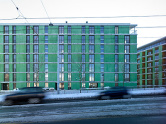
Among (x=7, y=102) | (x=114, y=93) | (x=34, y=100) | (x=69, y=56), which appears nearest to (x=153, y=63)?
(x=69, y=56)

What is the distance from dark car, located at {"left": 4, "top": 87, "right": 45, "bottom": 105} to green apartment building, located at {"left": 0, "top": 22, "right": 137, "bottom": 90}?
96.8ft

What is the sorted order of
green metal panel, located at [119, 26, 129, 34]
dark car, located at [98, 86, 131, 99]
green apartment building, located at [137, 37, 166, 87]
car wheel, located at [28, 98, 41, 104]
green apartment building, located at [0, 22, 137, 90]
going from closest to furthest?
car wheel, located at [28, 98, 41, 104] < dark car, located at [98, 86, 131, 99] < green apartment building, located at [0, 22, 137, 90] < green metal panel, located at [119, 26, 129, 34] < green apartment building, located at [137, 37, 166, 87]

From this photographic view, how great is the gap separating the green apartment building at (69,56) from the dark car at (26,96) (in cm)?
2950

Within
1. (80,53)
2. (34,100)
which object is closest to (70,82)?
(80,53)

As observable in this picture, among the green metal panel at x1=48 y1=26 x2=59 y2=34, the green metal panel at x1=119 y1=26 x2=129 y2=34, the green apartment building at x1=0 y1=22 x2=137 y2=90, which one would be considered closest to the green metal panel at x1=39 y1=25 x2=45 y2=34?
the green apartment building at x1=0 y1=22 x2=137 y2=90

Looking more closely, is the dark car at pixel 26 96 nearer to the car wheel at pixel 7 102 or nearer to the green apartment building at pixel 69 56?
the car wheel at pixel 7 102

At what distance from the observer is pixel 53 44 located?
4516 cm

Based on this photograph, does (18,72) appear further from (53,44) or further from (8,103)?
(8,103)

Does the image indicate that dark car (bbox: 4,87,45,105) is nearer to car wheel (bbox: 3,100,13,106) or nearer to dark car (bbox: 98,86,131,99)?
car wheel (bbox: 3,100,13,106)

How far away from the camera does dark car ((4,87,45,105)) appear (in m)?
14.2

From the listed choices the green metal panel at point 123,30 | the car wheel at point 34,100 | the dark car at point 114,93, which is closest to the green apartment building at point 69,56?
the green metal panel at point 123,30

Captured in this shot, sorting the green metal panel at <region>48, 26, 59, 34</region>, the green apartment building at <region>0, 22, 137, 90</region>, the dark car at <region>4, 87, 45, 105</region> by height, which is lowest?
the dark car at <region>4, 87, 45, 105</region>

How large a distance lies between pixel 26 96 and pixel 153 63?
5718cm

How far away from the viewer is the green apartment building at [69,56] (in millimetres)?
44625
